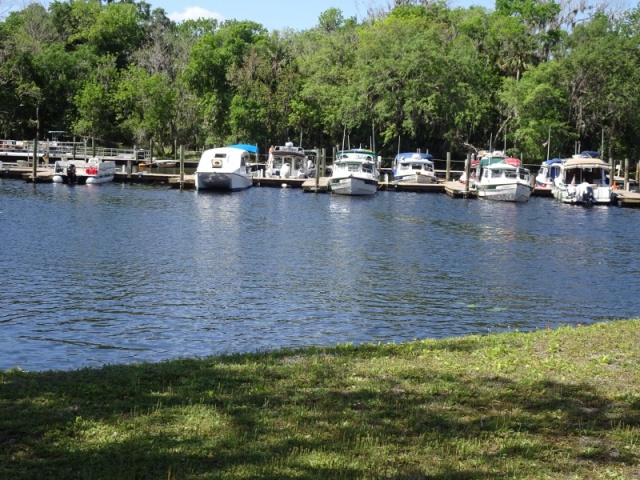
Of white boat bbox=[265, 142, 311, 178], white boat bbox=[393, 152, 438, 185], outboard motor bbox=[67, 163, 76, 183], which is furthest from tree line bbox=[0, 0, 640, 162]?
outboard motor bbox=[67, 163, 76, 183]

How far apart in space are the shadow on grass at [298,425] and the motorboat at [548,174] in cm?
6116

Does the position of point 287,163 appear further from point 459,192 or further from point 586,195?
point 586,195

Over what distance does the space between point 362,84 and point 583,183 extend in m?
30.1

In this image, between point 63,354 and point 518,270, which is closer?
point 63,354

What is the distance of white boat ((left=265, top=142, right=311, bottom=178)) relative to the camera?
7225cm

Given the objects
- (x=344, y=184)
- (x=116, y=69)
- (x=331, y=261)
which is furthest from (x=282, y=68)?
(x=331, y=261)

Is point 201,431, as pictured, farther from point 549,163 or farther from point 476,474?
point 549,163

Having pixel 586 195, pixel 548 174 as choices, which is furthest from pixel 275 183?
pixel 586 195

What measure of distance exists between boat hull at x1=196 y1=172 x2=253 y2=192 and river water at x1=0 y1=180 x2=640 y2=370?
30.5 feet

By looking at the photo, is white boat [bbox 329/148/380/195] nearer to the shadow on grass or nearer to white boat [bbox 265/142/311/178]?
white boat [bbox 265/142/311/178]

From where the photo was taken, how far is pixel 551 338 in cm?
1400

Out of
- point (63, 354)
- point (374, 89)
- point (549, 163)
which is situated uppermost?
point (374, 89)

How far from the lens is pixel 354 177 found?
6216 cm

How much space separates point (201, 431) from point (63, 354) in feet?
29.8
